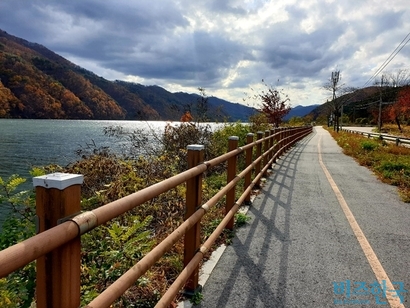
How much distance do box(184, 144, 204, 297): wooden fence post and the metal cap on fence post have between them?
1.48 meters

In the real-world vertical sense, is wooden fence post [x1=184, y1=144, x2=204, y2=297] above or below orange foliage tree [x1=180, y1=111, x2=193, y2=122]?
below

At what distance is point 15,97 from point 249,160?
85805mm

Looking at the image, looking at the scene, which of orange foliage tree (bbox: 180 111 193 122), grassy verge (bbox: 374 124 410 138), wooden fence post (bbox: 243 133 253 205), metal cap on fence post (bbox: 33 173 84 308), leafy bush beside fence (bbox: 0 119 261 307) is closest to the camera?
metal cap on fence post (bbox: 33 173 84 308)

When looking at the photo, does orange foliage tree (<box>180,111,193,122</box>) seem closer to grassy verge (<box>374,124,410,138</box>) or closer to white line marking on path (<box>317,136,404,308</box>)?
white line marking on path (<box>317,136,404,308</box>)

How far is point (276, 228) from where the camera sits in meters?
4.56

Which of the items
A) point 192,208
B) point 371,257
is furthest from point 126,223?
point 371,257

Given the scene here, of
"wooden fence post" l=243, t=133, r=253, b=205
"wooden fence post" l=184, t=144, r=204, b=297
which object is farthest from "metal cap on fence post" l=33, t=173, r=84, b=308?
"wooden fence post" l=243, t=133, r=253, b=205

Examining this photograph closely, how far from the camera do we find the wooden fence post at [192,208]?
2668mm

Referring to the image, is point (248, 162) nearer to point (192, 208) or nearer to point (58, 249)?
point (192, 208)

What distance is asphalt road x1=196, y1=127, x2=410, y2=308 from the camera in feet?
9.37

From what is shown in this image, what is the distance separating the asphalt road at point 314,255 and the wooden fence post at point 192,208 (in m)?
0.18

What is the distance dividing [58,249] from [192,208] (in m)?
1.59

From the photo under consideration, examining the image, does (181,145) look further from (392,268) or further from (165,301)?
(165,301)

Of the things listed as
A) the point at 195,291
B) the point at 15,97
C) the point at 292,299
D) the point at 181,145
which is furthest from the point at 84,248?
the point at 15,97
